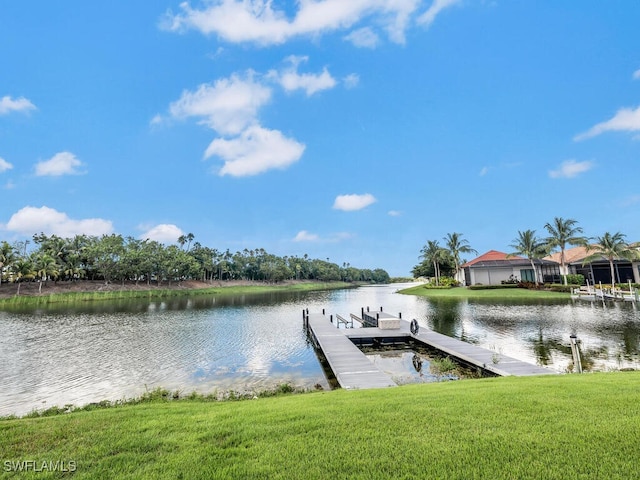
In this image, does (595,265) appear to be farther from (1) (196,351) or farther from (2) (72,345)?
(2) (72,345)

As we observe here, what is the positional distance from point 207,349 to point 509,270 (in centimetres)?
5255

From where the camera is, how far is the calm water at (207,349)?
12.1 meters

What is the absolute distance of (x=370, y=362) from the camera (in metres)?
13.5

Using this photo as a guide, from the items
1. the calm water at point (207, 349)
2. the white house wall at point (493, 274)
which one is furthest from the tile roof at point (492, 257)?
the calm water at point (207, 349)

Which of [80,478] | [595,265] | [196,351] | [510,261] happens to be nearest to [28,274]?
[196,351]

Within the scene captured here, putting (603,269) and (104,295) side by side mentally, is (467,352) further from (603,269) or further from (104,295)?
(104,295)

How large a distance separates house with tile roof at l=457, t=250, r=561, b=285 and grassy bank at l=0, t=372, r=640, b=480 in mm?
53545

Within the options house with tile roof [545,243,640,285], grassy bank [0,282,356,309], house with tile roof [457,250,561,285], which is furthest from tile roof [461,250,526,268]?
grassy bank [0,282,356,309]

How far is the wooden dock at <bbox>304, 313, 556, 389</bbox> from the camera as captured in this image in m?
11.3

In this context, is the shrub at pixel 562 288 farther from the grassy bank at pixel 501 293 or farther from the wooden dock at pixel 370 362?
the wooden dock at pixel 370 362

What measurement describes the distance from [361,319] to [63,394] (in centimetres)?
2201

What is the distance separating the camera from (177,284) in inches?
3155

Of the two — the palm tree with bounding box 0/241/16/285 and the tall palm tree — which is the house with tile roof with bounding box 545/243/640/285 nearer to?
the tall palm tree

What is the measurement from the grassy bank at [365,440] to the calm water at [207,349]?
22.0ft
